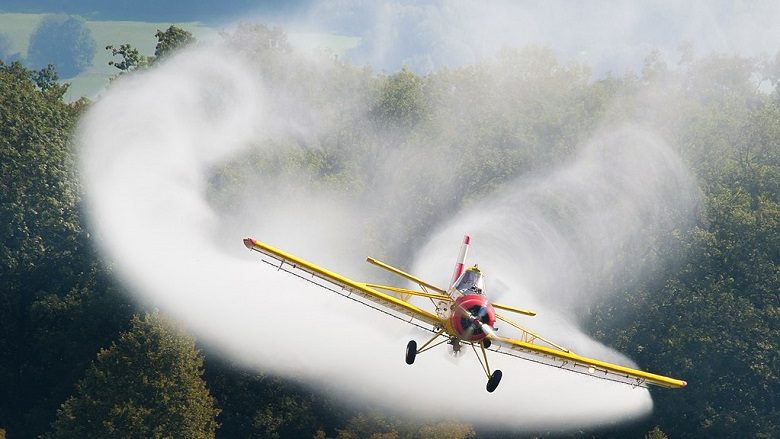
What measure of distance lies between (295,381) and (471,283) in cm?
3638

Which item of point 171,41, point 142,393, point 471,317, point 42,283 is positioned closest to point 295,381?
point 142,393

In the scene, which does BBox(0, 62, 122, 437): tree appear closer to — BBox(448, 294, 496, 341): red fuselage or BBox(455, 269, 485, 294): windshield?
BBox(455, 269, 485, 294): windshield

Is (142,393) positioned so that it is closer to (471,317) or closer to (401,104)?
(471,317)

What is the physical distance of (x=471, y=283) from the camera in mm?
44438

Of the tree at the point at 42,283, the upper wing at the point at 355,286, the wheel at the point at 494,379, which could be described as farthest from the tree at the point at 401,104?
the wheel at the point at 494,379

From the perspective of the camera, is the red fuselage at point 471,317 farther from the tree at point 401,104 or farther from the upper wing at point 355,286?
the tree at point 401,104

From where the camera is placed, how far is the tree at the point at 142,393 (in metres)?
69.2

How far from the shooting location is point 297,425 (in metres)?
77.6

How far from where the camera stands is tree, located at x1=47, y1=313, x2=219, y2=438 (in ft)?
227

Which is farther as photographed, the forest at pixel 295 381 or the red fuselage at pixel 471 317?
the forest at pixel 295 381

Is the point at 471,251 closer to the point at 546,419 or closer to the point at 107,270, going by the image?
the point at 546,419

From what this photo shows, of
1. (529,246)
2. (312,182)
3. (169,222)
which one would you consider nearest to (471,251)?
(529,246)

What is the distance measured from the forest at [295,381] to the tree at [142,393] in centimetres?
10

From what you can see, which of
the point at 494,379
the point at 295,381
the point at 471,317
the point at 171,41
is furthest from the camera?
the point at 171,41
